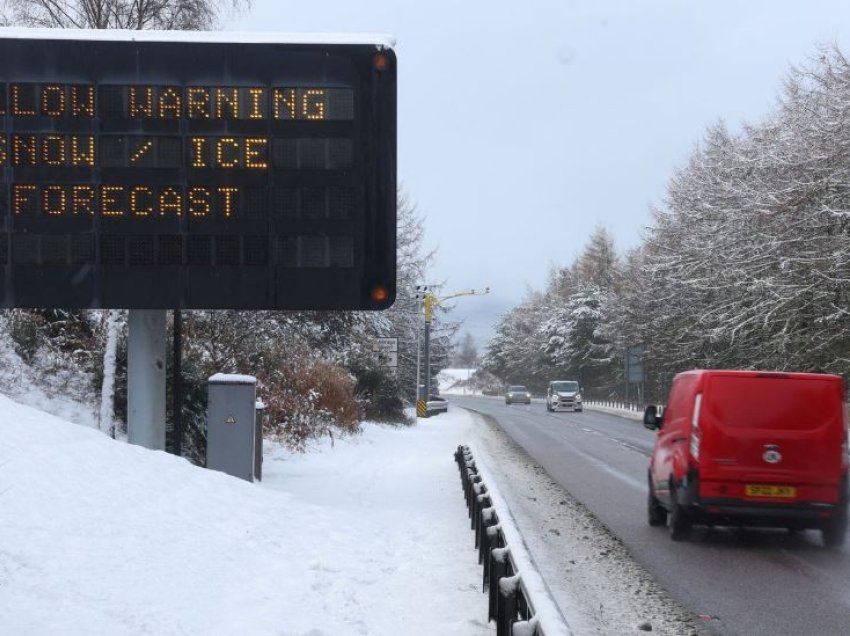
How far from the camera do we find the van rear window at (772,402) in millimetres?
11695

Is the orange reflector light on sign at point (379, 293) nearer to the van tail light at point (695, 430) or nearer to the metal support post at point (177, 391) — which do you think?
the metal support post at point (177, 391)

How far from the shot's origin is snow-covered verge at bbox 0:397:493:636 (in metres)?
6.93

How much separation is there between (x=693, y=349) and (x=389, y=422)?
49.7ft

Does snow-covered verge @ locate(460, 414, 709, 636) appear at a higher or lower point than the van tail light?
lower

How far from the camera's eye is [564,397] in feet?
219

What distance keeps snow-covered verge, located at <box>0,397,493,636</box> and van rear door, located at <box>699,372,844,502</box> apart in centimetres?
298

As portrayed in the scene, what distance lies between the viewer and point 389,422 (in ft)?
137

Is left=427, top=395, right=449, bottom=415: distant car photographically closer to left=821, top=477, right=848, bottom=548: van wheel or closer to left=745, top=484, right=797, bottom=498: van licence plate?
left=821, top=477, right=848, bottom=548: van wheel

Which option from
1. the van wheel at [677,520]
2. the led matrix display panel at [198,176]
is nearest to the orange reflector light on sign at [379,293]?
the led matrix display panel at [198,176]

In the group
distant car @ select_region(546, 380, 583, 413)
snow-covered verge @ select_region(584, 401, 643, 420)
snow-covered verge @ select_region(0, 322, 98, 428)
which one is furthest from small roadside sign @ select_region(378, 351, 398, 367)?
distant car @ select_region(546, 380, 583, 413)

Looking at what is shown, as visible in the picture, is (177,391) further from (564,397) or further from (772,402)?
(564,397)

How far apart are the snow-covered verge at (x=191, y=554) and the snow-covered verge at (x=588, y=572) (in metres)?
0.80

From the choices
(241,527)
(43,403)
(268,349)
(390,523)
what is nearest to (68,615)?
(241,527)

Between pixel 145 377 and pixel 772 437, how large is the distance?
810cm
